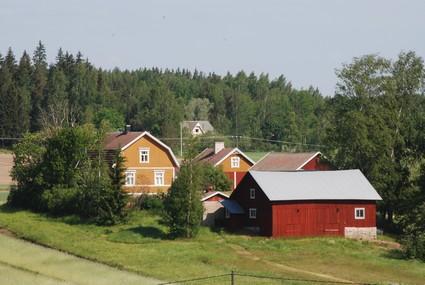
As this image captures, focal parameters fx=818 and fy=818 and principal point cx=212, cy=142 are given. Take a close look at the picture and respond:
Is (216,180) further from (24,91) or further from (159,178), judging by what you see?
(24,91)

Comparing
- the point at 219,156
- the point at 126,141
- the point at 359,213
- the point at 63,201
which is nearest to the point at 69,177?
the point at 63,201

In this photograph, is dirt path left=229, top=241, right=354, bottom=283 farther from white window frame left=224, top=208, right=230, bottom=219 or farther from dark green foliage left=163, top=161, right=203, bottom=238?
white window frame left=224, top=208, right=230, bottom=219

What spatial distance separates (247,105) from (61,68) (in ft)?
135

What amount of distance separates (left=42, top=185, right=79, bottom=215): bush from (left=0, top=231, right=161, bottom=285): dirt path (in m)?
11.0

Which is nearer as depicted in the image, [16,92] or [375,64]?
[375,64]

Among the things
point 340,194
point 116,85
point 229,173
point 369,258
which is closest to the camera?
point 369,258

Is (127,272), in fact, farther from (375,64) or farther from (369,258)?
(375,64)

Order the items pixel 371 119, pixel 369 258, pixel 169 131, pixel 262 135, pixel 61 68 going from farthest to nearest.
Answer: pixel 262 135
pixel 61 68
pixel 169 131
pixel 371 119
pixel 369 258

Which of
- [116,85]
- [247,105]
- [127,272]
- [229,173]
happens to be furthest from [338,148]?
[116,85]

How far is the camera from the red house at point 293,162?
70906mm

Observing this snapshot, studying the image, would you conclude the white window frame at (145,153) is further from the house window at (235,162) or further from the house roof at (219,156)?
the house window at (235,162)

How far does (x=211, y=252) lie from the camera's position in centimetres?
4794

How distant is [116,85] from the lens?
17388cm

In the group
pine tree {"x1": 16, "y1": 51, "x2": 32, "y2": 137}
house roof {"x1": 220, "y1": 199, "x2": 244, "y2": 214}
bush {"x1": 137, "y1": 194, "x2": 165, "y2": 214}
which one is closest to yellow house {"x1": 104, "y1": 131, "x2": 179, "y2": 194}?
bush {"x1": 137, "y1": 194, "x2": 165, "y2": 214}
